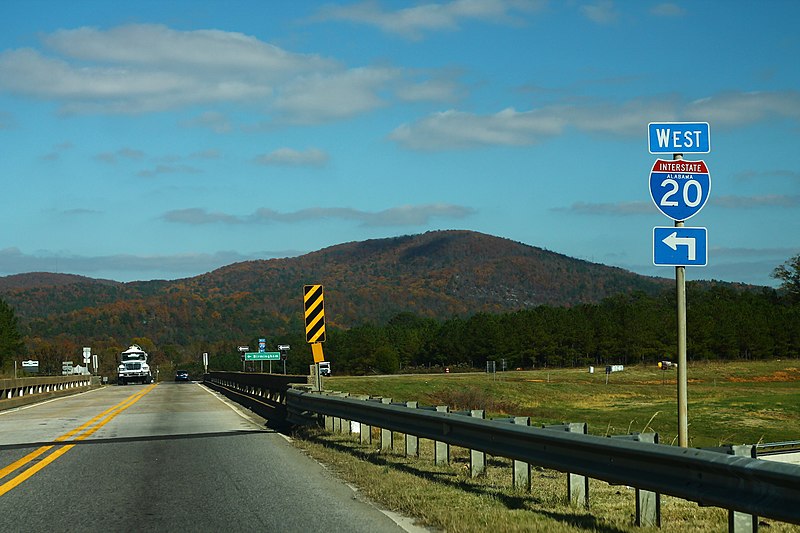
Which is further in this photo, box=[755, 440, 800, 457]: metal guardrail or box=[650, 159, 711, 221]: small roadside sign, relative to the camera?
box=[755, 440, 800, 457]: metal guardrail

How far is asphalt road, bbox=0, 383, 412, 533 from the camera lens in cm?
909

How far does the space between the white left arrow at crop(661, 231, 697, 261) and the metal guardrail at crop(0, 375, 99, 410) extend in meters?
26.6

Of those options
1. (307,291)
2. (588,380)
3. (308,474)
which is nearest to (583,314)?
(588,380)

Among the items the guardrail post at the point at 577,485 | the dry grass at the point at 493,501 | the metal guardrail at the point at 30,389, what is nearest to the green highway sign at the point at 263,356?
the metal guardrail at the point at 30,389

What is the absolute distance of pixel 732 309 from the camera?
136750mm

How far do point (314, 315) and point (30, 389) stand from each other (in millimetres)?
25227

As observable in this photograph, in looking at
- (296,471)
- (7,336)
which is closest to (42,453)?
(296,471)

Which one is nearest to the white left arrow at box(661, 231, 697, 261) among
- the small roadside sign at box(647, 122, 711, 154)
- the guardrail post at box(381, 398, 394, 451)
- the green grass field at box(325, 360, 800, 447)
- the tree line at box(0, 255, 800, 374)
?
the small roadside sign at box(647, 122, 711, 154)

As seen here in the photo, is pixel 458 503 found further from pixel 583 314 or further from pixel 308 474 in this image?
pixel 583 314

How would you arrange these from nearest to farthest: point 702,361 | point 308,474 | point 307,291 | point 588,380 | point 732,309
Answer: point 308,474
point 307,291
point 588,380
point 702,361
point 732,309

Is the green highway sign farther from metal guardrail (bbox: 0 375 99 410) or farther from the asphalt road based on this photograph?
the asphalt road

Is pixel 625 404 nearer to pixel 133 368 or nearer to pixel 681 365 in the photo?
pixel 681 365

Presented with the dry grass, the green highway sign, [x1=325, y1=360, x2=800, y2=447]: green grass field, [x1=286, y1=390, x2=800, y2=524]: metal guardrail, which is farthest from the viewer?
the green highway sign

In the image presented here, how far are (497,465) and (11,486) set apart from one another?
6.29 meters
